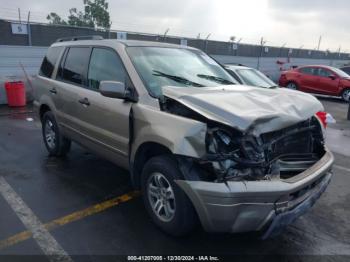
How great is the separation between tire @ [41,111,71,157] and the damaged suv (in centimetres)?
103

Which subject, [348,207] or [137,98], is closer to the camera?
[137,98]

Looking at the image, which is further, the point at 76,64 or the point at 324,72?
the point at 324,72

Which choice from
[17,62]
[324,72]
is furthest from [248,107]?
[324,72]

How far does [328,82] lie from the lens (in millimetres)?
15203

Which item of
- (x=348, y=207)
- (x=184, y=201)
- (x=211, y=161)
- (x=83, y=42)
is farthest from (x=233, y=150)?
(x=83, y=42)

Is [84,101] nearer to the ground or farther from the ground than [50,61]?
nearer to the ground

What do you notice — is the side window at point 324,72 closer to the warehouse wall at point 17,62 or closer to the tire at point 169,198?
the warehouse wall at point 17,62

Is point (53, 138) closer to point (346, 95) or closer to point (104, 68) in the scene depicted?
point (104, 68)

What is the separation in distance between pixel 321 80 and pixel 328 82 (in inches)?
12.5

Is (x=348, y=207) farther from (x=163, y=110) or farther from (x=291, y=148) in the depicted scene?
(x=163, y=110)

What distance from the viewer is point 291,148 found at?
10.7ft

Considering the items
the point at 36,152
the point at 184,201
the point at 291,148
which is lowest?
the point at 36,152

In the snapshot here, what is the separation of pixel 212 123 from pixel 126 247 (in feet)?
4.80

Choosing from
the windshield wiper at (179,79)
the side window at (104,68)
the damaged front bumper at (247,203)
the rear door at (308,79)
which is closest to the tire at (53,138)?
the side window at (104,68)
